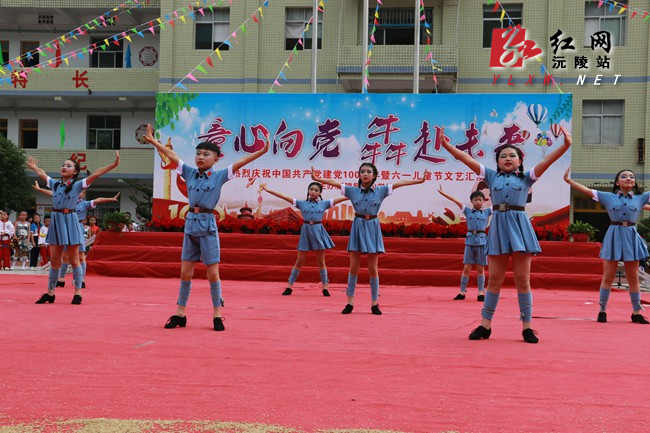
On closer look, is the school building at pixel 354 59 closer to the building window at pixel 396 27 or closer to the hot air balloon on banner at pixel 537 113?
the building window at pixel 396 27

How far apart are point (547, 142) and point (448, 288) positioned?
4505 millimetres

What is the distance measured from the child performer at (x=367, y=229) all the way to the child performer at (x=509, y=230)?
5.52 feet

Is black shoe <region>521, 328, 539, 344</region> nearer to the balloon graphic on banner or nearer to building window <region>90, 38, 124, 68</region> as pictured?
the balloon graphic on banner

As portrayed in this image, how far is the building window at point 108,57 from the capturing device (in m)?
Answer: 25.8

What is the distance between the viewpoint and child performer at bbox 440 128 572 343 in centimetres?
589

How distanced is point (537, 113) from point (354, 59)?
7851 mm

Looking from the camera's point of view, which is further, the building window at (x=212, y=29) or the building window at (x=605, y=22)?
the building window at (x=212, y=29)

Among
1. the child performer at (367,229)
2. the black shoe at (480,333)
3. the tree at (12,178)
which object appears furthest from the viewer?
the tree at (12,178)

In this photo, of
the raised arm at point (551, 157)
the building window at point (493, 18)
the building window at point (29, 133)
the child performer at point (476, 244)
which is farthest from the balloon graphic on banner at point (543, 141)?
the building window at point (29, 133)

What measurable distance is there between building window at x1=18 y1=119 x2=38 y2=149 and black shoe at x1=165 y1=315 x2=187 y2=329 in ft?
74.8

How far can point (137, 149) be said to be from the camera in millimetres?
25094

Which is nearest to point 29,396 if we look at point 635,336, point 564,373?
point 564,373

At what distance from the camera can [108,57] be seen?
85.1ft

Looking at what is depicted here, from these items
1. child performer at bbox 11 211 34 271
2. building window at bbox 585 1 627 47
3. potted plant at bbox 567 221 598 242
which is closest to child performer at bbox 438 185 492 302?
potted plant at bbox 567 221 598 242
